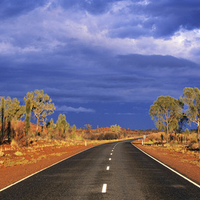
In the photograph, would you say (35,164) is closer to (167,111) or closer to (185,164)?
(185,164)

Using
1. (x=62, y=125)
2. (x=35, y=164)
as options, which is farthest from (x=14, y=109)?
(x=35, y=164)

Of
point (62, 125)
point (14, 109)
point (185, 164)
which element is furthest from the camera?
point (62, 125)

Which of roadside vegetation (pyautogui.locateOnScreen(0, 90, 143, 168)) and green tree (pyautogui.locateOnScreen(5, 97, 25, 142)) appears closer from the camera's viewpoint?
roadside vegetation (pyautogui.locateOnScreen(0, 90, 143, 168))

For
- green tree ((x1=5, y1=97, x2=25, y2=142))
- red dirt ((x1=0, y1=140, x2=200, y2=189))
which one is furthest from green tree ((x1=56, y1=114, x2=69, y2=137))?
red dirt ((x1=0, y1=140, x2=200, y2=189))

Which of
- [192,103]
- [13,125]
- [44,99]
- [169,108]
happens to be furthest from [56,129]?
[192,103]

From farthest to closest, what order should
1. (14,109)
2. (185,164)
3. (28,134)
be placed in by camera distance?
(14,109)
(28,134)
(185,164)

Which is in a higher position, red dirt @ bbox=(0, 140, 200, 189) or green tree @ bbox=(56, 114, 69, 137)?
green tree @ bbox=(56, 114, 69, 137)

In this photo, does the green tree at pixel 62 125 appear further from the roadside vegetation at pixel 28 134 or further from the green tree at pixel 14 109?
the green tree at pixel 14 109

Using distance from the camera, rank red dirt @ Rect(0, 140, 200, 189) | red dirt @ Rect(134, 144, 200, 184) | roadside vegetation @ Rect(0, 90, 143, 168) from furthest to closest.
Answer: roadside vegetation @ Rect(0, 90, 143, 168)
red dirt @ Rect(134, 144, 200, 184)
red dirt @ Rect(0, 140, 200, 189)

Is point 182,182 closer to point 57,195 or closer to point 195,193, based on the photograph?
point 195,193

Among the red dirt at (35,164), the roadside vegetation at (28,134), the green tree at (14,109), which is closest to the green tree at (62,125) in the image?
the roadside vegetation at (28,134)

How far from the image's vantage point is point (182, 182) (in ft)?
35.6

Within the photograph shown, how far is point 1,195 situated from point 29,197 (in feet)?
3.55

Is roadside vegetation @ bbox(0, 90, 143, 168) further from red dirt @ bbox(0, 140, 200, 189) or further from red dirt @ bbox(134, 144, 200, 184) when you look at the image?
red dirt @ bbox(134, 144, 200, 184)
